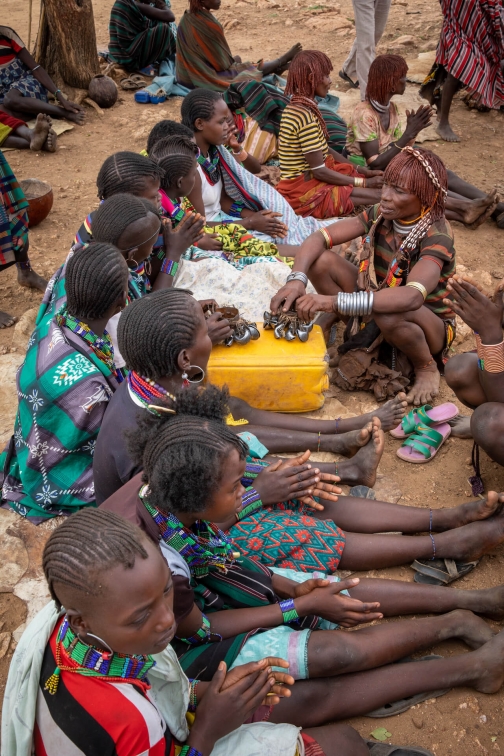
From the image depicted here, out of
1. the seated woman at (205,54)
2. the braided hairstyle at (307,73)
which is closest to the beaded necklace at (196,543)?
the braided hairstyle at (307,73)

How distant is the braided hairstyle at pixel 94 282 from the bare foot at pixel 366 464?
1.27 m

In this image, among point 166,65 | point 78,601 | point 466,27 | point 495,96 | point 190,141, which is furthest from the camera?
point 166,65

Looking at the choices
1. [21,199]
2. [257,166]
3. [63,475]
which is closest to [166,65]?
[257,166]

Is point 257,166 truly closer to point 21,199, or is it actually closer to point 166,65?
point 21,199

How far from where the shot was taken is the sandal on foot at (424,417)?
11.2ft

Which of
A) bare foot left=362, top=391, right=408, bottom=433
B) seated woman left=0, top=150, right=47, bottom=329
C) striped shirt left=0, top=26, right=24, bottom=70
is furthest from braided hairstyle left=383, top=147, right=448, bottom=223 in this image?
striped shirt left=0, top=26, right=24, bottom=70

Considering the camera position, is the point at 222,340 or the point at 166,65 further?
the point at 166,65

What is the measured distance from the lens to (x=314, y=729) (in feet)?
6.82

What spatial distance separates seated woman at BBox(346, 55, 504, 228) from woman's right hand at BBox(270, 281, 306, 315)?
2.28m

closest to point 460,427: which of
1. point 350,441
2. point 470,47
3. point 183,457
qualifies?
point 350,441

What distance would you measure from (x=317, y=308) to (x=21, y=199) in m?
2.44

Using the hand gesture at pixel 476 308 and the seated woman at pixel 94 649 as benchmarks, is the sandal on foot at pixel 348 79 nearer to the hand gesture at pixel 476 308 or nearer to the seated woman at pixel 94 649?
the hand gesture at pixel 476 308

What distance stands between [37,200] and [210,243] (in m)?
1.91

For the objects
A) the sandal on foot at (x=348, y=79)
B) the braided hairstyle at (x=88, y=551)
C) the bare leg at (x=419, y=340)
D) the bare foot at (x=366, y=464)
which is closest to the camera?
the braided hairstyle at (x=88, y=551)
